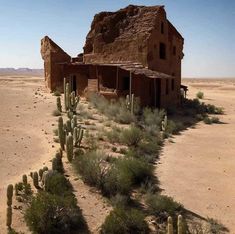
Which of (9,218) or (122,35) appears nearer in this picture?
(9,218)

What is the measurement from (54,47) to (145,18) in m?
9.16

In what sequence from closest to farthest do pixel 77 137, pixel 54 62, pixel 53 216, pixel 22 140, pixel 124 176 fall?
pixel 53 216
pixel 124 176
pixel 77 137
pixel 22 140
pixel 54 62

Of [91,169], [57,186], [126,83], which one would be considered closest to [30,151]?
[91,169]

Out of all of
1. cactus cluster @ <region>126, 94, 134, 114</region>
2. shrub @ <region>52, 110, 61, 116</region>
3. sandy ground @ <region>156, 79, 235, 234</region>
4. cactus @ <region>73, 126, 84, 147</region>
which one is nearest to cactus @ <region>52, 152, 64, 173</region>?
cactus @ <region>73, 126, 84, 147</region>

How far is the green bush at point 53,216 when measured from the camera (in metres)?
8.51

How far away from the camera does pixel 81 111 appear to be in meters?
22.8

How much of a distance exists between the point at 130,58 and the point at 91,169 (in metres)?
15.9

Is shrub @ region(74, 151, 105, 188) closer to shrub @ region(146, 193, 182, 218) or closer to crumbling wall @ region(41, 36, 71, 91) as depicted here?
shrub @ region(146, 193, 182, 218)

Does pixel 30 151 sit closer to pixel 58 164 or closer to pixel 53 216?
pixel 58 164

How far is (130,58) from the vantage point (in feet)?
86.1

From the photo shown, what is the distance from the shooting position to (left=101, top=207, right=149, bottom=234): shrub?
8.71 metres

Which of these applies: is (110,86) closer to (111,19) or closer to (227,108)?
(111,19)

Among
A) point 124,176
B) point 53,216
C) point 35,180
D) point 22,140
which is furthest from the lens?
point 22,140

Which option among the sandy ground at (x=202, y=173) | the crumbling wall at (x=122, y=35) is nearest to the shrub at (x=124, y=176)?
the sandy ground at (x=202, y=173)
